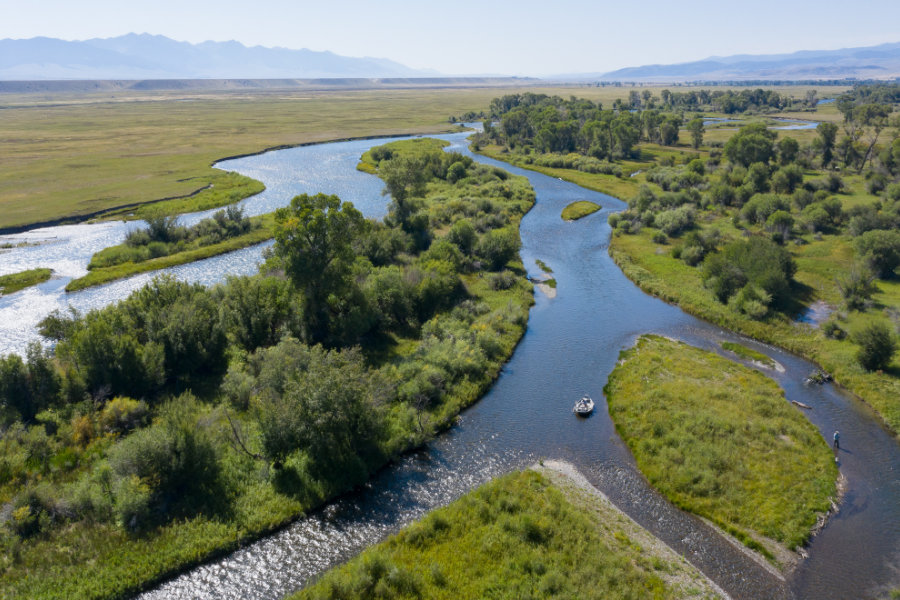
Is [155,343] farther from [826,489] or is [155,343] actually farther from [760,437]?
[826,489]

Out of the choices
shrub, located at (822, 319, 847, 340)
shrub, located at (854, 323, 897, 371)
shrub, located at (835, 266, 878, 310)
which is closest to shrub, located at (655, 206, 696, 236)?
shrub, located at (835, 266, 878, 310)

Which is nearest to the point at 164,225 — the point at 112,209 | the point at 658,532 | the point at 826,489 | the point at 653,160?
the point at 112,209

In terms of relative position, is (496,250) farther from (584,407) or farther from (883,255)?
(883,255)

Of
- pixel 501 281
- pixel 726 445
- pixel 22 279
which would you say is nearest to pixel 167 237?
pixel 22 279

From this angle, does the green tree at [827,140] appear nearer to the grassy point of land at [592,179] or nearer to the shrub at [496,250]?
the grassy point of land at [592,179]

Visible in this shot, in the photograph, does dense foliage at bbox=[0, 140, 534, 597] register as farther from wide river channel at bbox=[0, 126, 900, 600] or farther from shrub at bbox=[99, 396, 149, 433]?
wide river channel at bbox=[0, 126, 900, 600]

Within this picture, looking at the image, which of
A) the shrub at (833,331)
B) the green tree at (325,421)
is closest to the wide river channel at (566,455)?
the green tree at (325,421)
